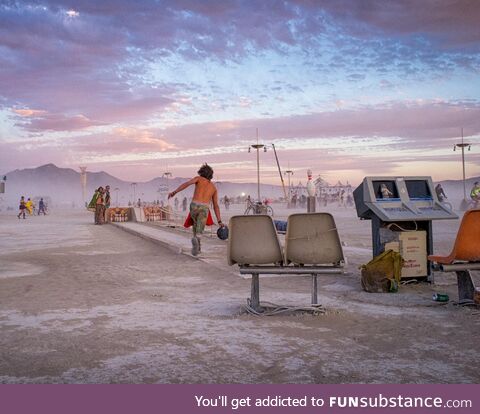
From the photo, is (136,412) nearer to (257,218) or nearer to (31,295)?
(257,218)

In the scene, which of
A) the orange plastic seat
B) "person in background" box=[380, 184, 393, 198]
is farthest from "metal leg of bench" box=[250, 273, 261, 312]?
"person in background" box=[380, 184, 393, 198]

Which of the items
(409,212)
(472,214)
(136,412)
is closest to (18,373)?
(136,412)

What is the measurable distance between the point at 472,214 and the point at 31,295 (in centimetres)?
578

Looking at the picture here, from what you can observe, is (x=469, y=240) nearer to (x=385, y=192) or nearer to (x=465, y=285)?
(x=465, y=285)

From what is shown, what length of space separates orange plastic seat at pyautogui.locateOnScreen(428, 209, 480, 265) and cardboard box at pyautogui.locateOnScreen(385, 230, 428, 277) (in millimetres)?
1778

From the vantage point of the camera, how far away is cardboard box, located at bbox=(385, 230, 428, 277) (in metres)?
7.85

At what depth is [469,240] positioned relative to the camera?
19.7ft

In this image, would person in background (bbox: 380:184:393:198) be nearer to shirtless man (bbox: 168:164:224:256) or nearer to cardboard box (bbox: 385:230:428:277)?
cardboard box (bbox: 385:230:428:277)

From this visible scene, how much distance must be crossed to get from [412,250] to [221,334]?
13.3 ft

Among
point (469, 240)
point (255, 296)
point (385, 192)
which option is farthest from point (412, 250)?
point (255, 296)

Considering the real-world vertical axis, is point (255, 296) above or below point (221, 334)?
above

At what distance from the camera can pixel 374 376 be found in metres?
3.70

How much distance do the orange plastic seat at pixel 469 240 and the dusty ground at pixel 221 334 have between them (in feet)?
2.01

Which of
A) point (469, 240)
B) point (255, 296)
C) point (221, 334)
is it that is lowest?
point (221, 334)
